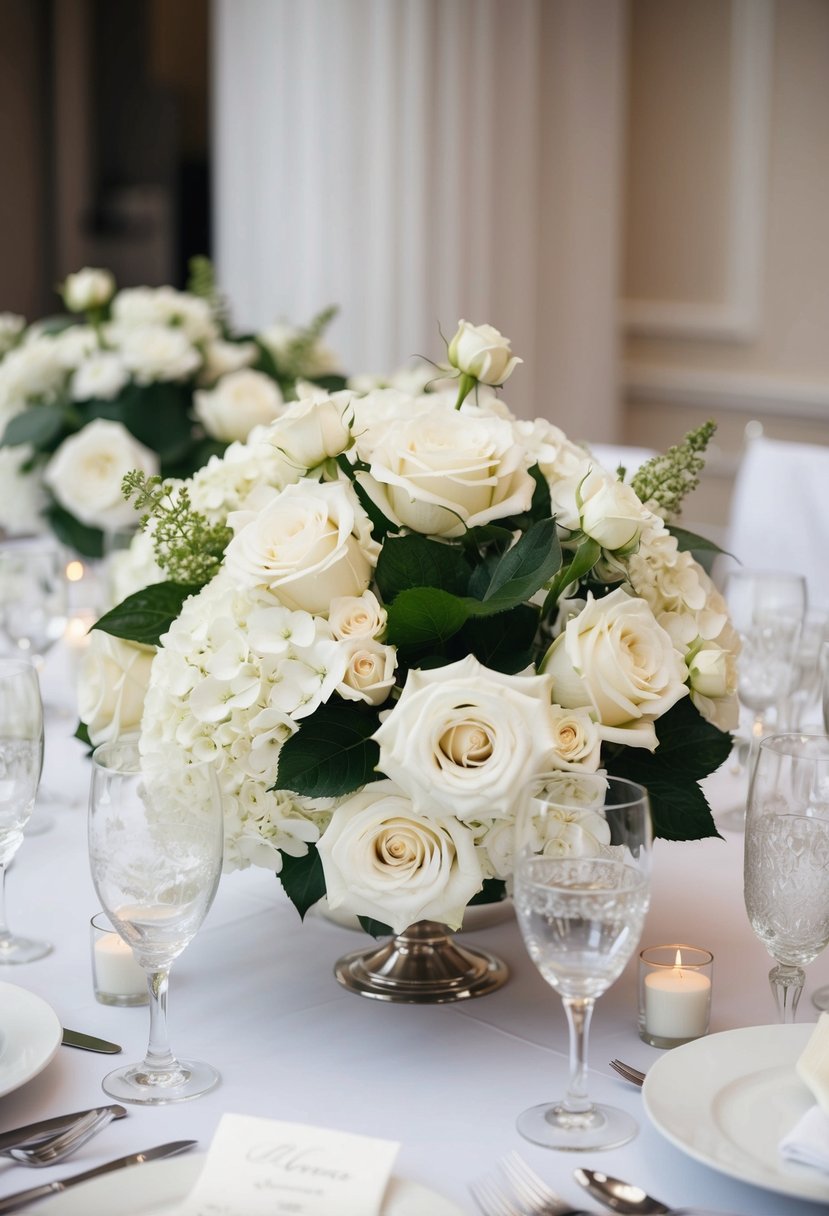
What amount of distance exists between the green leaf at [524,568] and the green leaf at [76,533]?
4.06 feet

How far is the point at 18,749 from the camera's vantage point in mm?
965

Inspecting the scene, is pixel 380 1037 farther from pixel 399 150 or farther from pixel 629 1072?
pixel 399 150

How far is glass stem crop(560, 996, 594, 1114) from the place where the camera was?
2.54ft

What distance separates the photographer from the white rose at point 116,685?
42.3 inches

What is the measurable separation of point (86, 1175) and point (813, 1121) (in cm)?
38

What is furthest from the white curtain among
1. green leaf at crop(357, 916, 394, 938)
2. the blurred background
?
green leaf at crop(357, 916, 394, 938)

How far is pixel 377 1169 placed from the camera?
2.34 feet

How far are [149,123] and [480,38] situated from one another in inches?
128

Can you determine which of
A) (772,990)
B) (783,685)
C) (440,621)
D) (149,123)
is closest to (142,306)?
(783,685)

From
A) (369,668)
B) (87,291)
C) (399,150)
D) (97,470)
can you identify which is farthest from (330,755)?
(399,150)

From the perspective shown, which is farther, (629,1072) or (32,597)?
(32,597)

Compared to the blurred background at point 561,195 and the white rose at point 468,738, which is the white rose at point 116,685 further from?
the blurred background at point 561,195

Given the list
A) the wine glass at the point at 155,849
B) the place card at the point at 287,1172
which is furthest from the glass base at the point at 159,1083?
the place card at the point at 287,1172

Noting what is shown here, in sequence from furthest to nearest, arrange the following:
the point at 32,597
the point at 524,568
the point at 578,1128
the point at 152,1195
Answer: the point at 32,597, the point at 524,568, the point at 578,1128, the point at 152,1195
